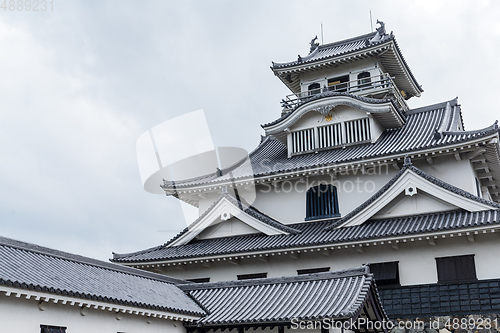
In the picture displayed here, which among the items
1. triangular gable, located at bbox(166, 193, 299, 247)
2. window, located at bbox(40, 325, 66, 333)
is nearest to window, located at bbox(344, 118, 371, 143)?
triangular gable, located at bbox(166, 193, 299, 247)

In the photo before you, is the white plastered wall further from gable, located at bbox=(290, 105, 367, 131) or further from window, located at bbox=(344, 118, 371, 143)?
gable, located at bbox=(290, 105, 367, 131)

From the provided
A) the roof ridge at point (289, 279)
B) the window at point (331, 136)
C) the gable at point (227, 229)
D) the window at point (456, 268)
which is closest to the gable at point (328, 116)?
the window at point (331, 136)

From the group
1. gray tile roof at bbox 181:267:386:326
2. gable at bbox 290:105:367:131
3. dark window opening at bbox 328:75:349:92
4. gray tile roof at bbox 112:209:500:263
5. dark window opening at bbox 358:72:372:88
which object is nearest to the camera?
gray tile roof at bbox 181:267:386:326

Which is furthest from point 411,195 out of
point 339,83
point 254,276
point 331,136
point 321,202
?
point 339,83

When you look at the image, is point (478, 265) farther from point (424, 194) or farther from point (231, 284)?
point (231, 284)

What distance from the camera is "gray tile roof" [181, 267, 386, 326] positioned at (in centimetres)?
1216

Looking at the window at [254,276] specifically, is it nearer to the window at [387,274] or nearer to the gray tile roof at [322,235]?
the gray tile roof at [322,235]

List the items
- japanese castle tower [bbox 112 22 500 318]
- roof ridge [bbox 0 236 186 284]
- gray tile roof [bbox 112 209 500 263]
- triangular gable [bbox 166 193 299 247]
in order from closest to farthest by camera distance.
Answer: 1. roof ridge [bbox 0 236 186 284]
2. gray tile roof [bbox 112 209 500 263]
3. japanese castle tower [bbox 112 22 500 318]
4. triangular gable [bbox 166 193 299 247]

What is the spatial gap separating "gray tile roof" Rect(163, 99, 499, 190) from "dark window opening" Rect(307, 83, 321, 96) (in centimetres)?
371

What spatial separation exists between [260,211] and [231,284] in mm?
7051

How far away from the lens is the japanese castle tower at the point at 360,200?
16.4 meters

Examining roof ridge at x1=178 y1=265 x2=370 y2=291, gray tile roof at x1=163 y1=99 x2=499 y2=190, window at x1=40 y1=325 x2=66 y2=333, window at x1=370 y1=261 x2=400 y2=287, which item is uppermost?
gray tile roof at x1=163 y1=99 x2=499 y2=190

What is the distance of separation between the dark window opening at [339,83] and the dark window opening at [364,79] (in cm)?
76

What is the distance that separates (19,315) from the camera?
1020 centimetres
